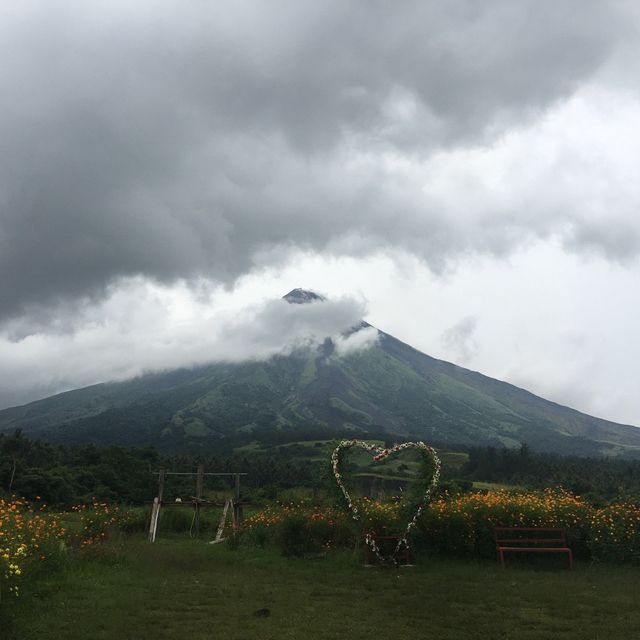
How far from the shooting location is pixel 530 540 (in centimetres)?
1246

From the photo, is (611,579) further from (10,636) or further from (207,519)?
(207,519)

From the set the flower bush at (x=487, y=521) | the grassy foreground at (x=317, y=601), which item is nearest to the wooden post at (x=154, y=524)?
the grassy foreground at (x=317, y=601)

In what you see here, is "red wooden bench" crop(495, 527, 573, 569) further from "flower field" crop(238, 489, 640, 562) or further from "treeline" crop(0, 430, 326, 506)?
"treeline" crop(0, 430, 326, 506)

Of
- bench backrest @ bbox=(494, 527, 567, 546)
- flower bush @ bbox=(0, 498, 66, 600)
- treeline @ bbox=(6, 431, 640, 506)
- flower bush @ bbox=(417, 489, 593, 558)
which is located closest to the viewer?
flower bush @ bbox=(0, 498, 66, 600)

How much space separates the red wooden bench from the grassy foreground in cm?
38

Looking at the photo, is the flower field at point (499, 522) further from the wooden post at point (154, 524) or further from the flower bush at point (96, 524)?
the wooden post at point (154, 524)

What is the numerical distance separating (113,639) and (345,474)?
6.87 metres

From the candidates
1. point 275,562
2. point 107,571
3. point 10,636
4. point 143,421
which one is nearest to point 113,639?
point 10,636

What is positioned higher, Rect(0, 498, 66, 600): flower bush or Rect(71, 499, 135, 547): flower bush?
Rect(0, 498, 66, 600): flower bush

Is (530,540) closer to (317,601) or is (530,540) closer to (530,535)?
(530,535)

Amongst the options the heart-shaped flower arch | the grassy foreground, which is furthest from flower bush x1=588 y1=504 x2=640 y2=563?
the heart-shaped flower arch

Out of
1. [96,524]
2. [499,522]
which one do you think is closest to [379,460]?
[499,522]

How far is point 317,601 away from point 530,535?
629 centimetres

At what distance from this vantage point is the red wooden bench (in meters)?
12.3
